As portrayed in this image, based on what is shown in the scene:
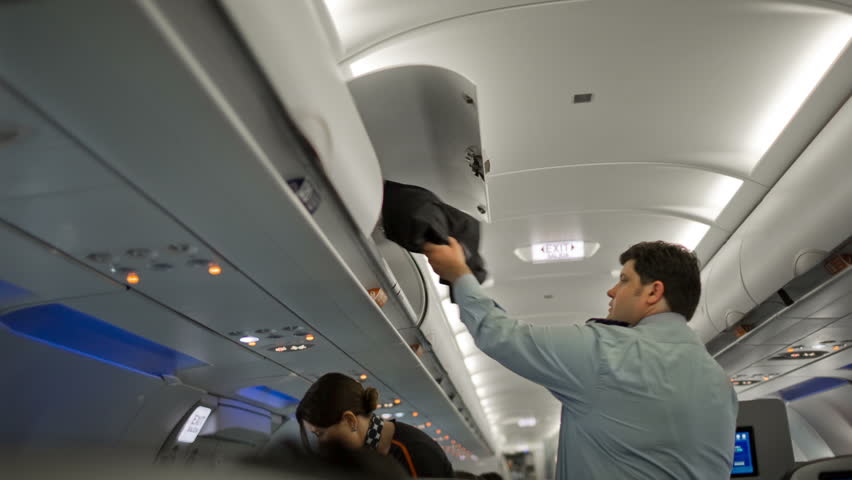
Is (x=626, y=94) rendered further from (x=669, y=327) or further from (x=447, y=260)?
(x=447, y=260)

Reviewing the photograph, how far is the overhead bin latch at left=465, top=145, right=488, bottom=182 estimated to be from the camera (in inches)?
115

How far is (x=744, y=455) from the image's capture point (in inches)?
209

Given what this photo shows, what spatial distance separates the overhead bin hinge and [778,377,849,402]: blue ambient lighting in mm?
13414

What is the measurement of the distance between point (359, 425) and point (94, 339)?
1.59 m

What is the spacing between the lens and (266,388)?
19.2 feet

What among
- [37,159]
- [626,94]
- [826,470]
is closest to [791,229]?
[626,94]

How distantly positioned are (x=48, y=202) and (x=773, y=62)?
4795mm

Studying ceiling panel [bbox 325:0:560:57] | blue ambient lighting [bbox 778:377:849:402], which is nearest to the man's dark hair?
ceiling panel [bbox 325:0:560:57]

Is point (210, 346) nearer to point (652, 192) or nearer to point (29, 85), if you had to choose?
point (29, 85)

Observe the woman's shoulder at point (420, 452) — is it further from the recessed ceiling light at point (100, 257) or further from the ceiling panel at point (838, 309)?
the ceiling panel at point (838, 309)

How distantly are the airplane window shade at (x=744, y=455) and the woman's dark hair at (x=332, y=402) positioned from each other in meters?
3.49

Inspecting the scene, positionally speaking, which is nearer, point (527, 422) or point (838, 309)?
point (838, 309)

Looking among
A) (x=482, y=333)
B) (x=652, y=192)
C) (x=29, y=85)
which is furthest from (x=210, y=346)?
(x=652, y=192)

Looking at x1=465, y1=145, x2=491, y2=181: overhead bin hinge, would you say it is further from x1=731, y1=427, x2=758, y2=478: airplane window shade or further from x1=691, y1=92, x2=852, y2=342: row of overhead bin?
x1=731, y1=427, x2=758, y2=478: airplane window shade
